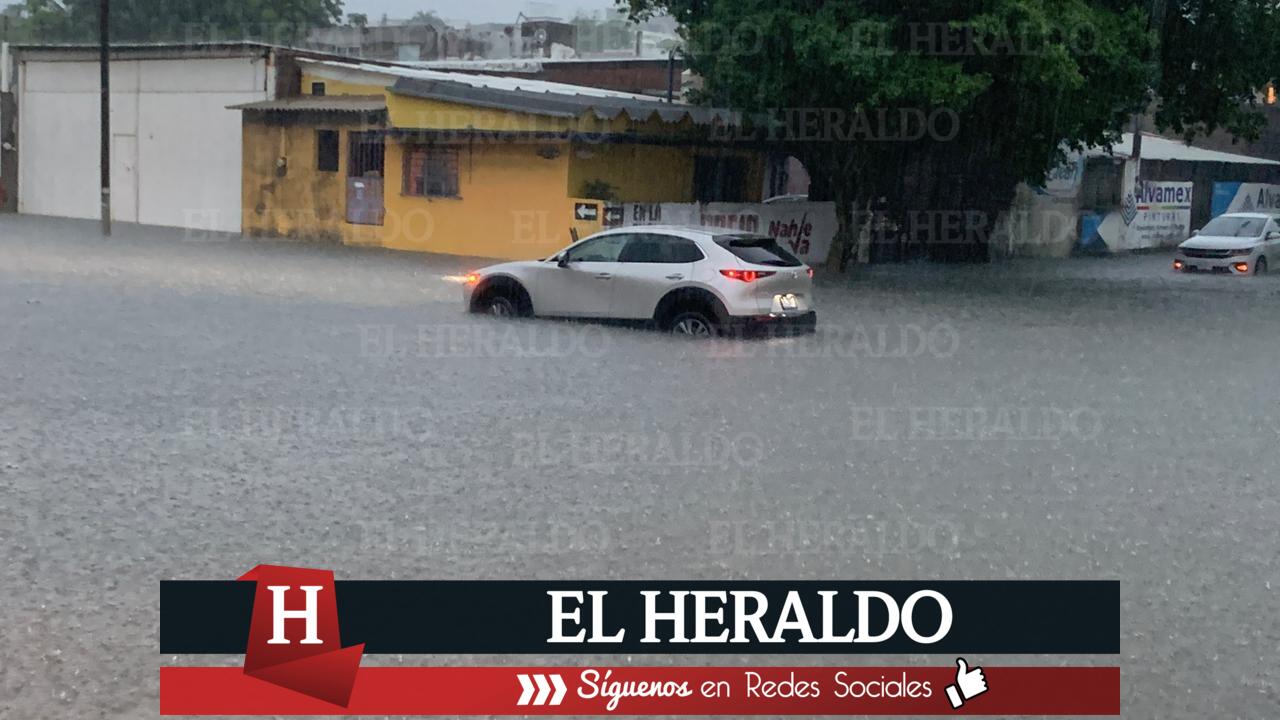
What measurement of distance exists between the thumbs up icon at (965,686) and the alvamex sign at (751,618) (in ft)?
1.19

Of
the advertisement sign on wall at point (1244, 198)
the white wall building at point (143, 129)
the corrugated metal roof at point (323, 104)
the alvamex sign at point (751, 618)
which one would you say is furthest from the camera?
the advertisement sign on wall at point (1244, 198)

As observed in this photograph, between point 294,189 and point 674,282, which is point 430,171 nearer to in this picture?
point 294,189

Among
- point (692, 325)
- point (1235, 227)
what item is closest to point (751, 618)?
point (692, 325)

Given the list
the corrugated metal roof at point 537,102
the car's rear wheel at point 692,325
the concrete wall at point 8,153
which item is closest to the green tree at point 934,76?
the corrugated metal roof at point 537,102

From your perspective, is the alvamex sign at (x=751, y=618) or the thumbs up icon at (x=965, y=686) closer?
the thumbs up icon at (x=965, y=686)

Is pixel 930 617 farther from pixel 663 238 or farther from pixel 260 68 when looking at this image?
pixel 260 68

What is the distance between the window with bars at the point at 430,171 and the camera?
35.2 metres

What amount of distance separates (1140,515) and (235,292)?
1616 cm

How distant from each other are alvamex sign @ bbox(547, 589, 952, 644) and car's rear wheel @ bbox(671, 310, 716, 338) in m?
11.2

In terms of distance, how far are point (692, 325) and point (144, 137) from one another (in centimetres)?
2891

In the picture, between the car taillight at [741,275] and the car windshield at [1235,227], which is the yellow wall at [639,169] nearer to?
the car windshield at [1235,227]

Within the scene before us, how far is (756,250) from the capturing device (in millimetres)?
18969

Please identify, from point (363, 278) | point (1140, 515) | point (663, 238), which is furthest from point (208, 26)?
point (1140, 515)

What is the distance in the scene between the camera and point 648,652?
6.61 m
